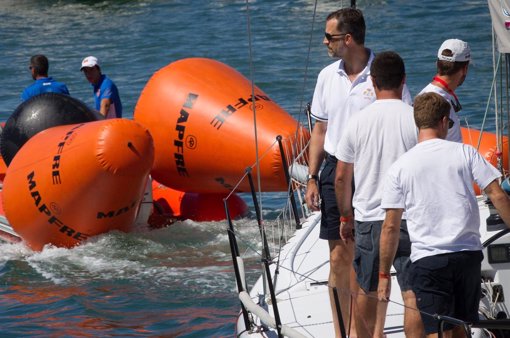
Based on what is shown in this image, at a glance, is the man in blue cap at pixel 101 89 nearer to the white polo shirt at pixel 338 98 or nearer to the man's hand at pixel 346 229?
the white polo shirt at pixel 338 98

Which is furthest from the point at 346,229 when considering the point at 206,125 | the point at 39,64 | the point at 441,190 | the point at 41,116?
the point at 39,64

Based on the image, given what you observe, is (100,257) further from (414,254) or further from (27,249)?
(414,254)

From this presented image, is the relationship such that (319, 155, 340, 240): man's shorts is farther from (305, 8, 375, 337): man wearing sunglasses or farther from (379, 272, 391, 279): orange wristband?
(379, 272, 391, 279): orange wristband

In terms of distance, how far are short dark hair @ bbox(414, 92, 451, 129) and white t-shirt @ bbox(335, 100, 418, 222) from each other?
0.44 metres

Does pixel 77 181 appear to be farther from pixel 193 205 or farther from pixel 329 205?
pixel 329 205

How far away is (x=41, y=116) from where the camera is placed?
10.0m

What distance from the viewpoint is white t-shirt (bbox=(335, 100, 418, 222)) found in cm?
488

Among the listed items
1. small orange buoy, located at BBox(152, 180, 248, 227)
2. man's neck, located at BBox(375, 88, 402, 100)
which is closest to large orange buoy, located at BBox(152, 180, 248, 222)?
small orange buoy, located at BBox(152, 180, 248, 227)

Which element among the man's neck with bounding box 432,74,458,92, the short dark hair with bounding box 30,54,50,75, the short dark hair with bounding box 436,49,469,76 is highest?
the short dark hair with bounding box 436,49,469,76

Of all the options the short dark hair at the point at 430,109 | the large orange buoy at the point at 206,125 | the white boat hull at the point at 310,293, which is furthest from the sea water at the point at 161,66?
the short dark hair at the point at 430,109

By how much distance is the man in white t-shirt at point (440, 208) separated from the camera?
4379 mm

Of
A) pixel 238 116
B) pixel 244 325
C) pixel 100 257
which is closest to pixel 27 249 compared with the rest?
pixel 100 257

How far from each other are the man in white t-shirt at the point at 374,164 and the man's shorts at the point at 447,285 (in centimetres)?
18

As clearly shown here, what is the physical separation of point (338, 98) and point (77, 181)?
4001 mm
